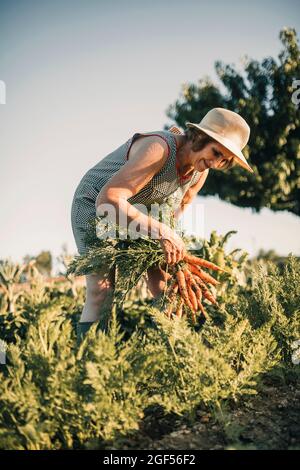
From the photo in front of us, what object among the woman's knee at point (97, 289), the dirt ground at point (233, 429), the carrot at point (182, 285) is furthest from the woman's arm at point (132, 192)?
the dirt ground at point (233, 429)

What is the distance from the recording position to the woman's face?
6.64ft

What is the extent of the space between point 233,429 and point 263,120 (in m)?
13.3

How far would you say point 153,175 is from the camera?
204cm

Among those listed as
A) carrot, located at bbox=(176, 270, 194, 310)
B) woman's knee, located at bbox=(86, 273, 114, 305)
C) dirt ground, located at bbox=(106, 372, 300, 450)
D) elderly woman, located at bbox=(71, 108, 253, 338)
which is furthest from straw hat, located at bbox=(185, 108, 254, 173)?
dirt ground, located at bbox=(106, 372, 300, 450)

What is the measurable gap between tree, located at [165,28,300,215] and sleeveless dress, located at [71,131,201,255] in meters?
10.8

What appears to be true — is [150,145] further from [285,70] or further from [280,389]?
[285,70]

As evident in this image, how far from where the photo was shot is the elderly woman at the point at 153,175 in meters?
1.87

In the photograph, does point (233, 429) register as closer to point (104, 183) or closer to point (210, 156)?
point (210, 156)

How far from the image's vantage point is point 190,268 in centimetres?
224

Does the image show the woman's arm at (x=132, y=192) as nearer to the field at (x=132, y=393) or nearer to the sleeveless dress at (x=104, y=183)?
the sleeveless dress at (x=104, y=183)

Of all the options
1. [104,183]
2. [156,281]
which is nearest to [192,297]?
[156,281]

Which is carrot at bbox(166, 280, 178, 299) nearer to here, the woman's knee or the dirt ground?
the woman's knee

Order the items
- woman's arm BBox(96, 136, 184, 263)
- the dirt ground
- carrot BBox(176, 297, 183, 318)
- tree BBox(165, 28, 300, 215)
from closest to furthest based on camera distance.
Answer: the dirt ground < woman's arm BBox(96, 136, 184, 263) < carrot BBox(176, 297, 183, 318) < tree BBox(165, 28, 300, 215)
